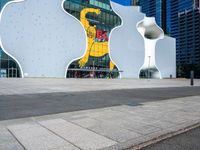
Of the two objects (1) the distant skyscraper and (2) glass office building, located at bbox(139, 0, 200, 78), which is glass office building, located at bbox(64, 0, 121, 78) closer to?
(2) glass office building, located at bbox(139, 0, 200, 78)

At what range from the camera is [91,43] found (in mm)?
64938

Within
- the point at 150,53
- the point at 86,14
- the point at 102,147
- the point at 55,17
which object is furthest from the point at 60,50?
the point at 102,147

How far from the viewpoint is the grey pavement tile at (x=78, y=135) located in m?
4.89

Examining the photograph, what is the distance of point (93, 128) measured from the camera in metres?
6.27

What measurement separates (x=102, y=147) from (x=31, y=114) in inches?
168

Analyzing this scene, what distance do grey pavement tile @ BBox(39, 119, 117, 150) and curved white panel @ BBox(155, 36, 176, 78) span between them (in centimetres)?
8084

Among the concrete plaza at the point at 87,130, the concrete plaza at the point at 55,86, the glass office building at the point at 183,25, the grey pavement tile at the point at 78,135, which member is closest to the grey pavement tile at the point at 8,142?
the concrete plaza at the point at 87,130

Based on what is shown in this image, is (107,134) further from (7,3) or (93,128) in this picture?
(7,3)

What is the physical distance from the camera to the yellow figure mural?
6276 cm

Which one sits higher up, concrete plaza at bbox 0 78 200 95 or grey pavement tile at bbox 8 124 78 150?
grey pavement tile at bbox 8 124 78 150

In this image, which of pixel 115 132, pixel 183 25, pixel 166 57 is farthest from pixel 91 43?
pixel 183 25

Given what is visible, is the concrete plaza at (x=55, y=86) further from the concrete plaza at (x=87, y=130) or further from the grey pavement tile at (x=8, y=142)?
the grey pavement tile at (x=8, y=142)

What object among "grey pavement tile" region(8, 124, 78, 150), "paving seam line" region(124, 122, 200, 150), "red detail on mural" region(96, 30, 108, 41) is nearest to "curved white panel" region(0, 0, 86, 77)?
"red detail on mural" region(96, 30, 108, 41)

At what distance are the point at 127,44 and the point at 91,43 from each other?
15.0 m
